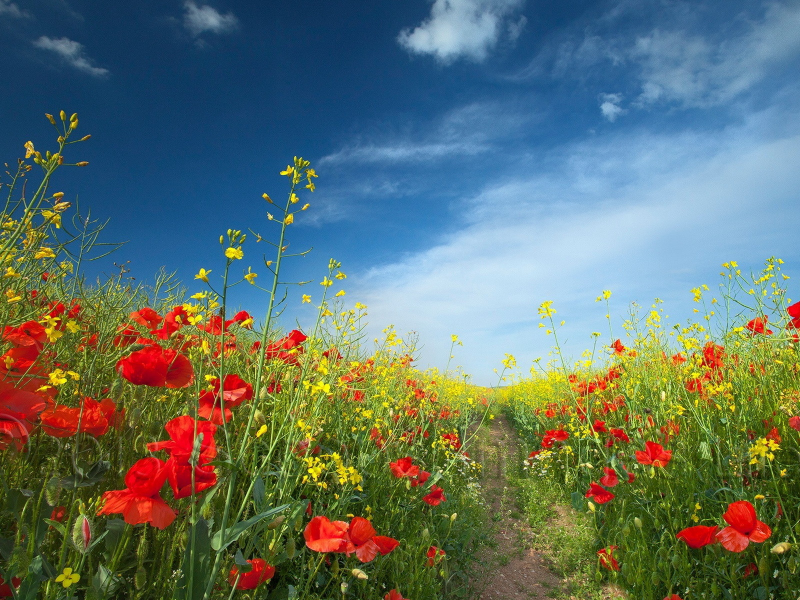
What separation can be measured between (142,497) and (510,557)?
129 inches

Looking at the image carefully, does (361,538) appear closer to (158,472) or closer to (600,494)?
(158,472)

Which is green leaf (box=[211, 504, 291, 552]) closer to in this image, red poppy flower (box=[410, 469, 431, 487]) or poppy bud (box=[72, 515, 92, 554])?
poppy bud (box=[72, 515, 92, 554])

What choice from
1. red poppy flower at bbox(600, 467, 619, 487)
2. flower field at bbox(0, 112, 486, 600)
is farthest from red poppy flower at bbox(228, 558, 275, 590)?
red poppy flower at bbox(600, 467, 619, 487)

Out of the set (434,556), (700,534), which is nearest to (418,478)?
(434,556)

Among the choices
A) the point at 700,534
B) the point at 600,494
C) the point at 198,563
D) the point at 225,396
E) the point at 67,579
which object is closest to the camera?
the point at 67,579

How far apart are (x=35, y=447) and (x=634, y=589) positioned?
127 inches

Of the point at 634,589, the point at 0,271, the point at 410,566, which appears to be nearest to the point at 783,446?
the point at 634,589

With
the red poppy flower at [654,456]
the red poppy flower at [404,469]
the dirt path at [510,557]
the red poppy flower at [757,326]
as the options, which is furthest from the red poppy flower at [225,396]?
the red poppy flower at [757,326]

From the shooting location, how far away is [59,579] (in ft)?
3.07

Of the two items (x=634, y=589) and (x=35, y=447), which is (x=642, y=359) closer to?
(x=634, y=589)

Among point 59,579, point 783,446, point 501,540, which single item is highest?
point 783,446

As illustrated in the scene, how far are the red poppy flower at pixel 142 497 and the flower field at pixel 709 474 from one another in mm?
2303

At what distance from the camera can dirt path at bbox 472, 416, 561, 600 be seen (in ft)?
9.82

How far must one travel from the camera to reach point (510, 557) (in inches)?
136
